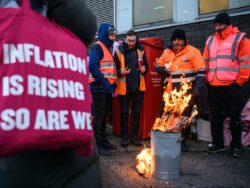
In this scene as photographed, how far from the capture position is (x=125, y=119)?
22.4 ft

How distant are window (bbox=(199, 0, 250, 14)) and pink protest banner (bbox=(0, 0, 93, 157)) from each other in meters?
6.56

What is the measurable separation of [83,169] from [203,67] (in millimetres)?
5072

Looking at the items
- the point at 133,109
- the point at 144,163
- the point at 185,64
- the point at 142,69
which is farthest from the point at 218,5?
the point at 144,163

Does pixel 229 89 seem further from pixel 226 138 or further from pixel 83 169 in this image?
pixel 83 169

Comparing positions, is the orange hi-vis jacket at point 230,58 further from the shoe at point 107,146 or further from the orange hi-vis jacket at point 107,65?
the shoe at point 107,146

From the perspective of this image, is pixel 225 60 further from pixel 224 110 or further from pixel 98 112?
pixel 98 112

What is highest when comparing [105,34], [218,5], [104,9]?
[104,9]

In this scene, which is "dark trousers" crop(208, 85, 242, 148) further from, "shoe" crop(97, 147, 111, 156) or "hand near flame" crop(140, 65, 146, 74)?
"shoe" crop(97, 147, 111, 156)

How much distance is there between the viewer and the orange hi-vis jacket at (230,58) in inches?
233

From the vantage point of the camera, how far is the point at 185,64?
6.48 m

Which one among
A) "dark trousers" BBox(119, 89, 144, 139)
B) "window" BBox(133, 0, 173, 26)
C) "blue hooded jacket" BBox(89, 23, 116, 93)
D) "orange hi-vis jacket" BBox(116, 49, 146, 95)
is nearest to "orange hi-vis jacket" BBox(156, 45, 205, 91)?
"orange hi-vis jacket" BBox(116, 49, 146, 95)

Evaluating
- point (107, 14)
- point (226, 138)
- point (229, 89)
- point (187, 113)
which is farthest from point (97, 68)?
point (107, 14)

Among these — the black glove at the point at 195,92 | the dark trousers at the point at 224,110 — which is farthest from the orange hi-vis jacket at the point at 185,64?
the dark trousers at the point at 224,110

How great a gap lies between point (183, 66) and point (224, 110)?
3.64ft
